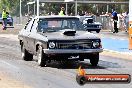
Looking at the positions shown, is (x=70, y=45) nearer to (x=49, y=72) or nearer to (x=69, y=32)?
(x=69, y=32)

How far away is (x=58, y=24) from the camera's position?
1391 centimetres

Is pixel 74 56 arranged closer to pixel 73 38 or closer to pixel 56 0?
pixel 73 38

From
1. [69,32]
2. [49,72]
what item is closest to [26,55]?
[69,32]

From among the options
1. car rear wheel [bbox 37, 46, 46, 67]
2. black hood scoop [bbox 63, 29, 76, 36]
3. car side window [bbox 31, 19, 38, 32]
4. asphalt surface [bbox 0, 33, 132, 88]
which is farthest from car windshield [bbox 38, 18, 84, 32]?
asphalt surface [bbox 0, 33, 132, 88]

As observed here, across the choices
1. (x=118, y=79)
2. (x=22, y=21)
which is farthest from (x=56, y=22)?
(x=22, y=21)

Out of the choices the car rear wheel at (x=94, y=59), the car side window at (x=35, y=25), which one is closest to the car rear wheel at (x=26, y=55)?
the car side window at (x=35, y=25)

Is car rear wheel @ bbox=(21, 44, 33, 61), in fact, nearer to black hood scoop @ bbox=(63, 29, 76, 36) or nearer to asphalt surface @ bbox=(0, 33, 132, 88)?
asphalt surface @ bbox=(0, 33, 132, 88)

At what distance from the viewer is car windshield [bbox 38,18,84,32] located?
1379 cm

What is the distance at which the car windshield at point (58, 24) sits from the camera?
A: 1379cm

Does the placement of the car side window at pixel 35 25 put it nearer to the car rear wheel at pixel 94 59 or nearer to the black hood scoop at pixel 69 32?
the black hood scoop at pixel 69 32

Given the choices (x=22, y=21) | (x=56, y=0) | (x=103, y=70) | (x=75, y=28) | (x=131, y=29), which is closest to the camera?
(x=103, y=70)

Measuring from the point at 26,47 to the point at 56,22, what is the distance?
158 cm

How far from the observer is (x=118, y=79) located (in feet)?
12.5

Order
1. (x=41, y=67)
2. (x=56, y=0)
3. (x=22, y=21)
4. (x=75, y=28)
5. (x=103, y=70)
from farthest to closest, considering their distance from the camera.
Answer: (x=22, y=21)
(x=56, y=0)
(x=75, y=28)
(x=41, y=67)
(x=103, y=70)
